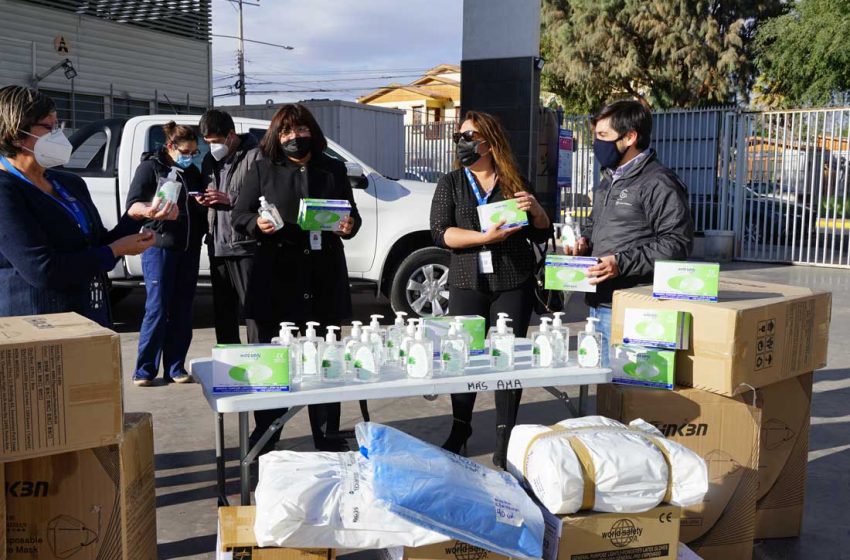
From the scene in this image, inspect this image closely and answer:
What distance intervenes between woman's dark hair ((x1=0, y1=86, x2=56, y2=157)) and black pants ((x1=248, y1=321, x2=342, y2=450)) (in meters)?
1.46

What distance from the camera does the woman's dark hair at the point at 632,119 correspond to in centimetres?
381

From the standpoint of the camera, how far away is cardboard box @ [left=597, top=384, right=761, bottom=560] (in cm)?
322

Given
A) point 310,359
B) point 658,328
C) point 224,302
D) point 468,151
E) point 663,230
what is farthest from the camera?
point 224,302

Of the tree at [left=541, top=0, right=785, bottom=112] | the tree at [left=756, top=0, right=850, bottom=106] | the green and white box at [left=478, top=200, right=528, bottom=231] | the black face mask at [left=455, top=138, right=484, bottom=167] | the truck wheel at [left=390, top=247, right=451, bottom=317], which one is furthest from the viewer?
the tree at [left=541, top=0, right=785, bottom=112]

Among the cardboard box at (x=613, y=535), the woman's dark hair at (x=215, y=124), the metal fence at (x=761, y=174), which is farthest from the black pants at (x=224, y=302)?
the metal fence at (x=761, y=174)

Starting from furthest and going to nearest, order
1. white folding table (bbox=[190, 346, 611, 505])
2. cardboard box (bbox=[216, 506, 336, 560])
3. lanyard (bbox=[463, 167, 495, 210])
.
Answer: lanyard (bbox=[463, 167, 495, 210]) < white folding table (bbox=[190, 346, 611, 505]) < cardboard box (bbox=[216, 506, 336, 560])

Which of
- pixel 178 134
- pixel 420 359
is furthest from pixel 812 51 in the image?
pixel 420 359

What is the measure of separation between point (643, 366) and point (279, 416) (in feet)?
6.39

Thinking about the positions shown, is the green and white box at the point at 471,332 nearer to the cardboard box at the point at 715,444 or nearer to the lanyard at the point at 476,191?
the cardboard box at the point at 715,444

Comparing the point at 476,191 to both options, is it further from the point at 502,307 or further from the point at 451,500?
the point at 451,500

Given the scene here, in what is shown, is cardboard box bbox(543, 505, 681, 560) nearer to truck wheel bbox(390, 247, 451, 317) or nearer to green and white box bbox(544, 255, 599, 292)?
green and white box bbox(544, 255, 599, 292)

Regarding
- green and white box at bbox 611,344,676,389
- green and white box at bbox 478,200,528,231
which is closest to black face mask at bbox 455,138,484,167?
green and white box at bbox 478,200,528,231

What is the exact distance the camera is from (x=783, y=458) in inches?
139

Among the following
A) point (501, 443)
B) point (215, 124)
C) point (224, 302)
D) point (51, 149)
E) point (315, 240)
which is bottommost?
point (501, 443)
